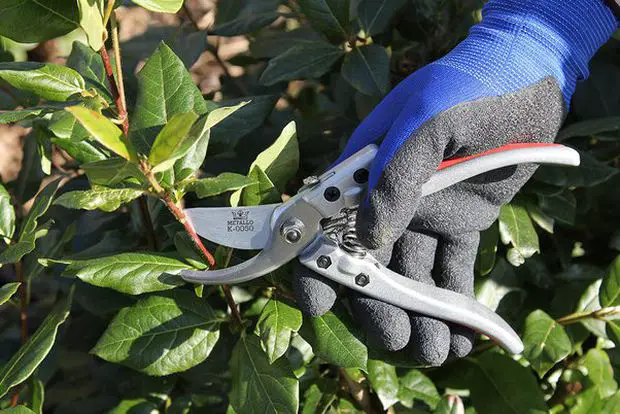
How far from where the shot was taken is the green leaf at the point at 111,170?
1.13 meters

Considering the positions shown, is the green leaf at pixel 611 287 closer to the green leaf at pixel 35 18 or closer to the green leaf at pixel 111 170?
the green leaf at pixel 111 170

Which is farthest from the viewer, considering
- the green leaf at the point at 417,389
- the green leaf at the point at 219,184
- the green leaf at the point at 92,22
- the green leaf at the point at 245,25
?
the green leaf at the point at 245,25

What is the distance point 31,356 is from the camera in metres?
1.39

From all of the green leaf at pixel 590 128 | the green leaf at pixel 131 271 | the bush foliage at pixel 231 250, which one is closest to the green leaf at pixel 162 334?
the bush foliage at pixel 231 250

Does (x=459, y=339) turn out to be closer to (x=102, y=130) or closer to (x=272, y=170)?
(x=272, y=170)

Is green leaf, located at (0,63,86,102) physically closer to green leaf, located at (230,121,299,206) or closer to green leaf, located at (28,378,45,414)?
green leaf, located at (230,121,299,206)

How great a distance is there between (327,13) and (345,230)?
1.76 ft

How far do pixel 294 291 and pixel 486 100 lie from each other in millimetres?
420

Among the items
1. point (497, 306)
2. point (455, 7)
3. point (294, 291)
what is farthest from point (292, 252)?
point (455, 7)

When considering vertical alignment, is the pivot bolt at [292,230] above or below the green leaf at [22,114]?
below

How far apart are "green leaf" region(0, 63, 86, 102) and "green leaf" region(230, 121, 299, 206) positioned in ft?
0.98

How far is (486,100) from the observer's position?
1266 mm

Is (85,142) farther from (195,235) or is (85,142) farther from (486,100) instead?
(486,100)

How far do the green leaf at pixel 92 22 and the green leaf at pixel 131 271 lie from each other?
1.13ft
